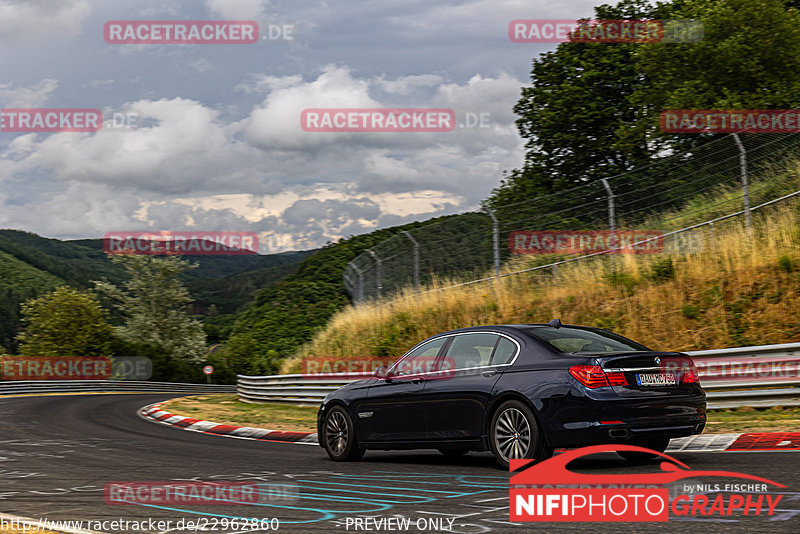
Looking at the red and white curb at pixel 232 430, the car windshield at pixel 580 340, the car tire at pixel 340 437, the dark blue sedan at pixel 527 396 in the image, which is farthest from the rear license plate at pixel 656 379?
the red and white curb at pixel 232 430

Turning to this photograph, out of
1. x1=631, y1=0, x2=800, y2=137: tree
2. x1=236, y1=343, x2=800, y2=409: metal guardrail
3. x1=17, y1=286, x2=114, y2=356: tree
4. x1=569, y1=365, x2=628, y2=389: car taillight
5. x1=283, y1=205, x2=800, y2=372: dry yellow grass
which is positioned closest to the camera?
x1=569, y1=365, x2=628, y2=389: car taillight

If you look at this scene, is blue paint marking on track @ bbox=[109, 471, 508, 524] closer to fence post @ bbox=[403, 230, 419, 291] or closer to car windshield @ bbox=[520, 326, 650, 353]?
car windshield @ bbox=[520, 326, 650, 353]

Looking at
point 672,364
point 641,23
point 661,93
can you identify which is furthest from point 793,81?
point 672,364

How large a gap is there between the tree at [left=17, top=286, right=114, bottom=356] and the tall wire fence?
1740 inches

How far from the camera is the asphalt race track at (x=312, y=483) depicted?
5406 millimetres

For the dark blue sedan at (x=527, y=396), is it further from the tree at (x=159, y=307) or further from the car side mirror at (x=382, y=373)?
the tree at (x=159, y=307)

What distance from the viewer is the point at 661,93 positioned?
2658 centimetres

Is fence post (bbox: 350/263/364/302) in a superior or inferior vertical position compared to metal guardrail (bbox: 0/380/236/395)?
superior

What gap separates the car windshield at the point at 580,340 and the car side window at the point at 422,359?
1143 mm

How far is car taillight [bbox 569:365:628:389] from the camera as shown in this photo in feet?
24.3

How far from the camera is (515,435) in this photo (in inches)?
307

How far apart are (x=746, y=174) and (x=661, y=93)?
11.5m

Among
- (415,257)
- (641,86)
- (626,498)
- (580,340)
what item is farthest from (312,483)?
(641,86)

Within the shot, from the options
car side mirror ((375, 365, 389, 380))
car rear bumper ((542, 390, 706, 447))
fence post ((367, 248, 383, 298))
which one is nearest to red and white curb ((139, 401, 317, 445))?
car side mirror ((375, 365, 389, 380))
